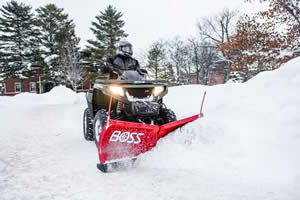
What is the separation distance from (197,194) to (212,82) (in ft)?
162

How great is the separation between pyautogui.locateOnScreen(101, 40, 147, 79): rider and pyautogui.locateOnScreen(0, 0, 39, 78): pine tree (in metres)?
36.3

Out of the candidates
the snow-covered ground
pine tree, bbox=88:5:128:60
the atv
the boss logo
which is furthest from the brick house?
the boss logo

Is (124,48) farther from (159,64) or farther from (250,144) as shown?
(159,64)

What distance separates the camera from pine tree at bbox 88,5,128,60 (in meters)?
38.1

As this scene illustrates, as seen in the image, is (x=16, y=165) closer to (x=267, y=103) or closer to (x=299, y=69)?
(x=267, y=103)

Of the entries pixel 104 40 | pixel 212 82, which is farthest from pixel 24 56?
pixel 212 82

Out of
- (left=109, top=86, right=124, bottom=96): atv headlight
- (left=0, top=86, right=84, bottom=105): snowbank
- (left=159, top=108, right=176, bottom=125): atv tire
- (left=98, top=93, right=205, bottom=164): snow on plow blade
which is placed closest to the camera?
(left=98, top=93, right=205, bottom=164): snow on plow blade

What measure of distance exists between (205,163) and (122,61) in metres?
2.49

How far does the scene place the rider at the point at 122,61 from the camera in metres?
4.41

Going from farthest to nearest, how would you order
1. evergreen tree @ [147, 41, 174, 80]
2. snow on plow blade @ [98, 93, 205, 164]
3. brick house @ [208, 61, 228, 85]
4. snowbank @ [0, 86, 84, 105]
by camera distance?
evergreen tree @ [147, 41, 174, 80] → brick house @ [208, 61, 228, 85] → snowbank @ [0, 86, 84, 105] → snow on plow blade @ [98, 93, 205, 164]

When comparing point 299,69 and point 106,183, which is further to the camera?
point 299,69

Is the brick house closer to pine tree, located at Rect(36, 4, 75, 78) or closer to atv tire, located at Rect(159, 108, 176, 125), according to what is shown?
pine tree, located at Rect(36, 4, 75, 78)

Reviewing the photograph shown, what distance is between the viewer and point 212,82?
49.7m

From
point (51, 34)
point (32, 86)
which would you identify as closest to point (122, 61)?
point (51, 34)
